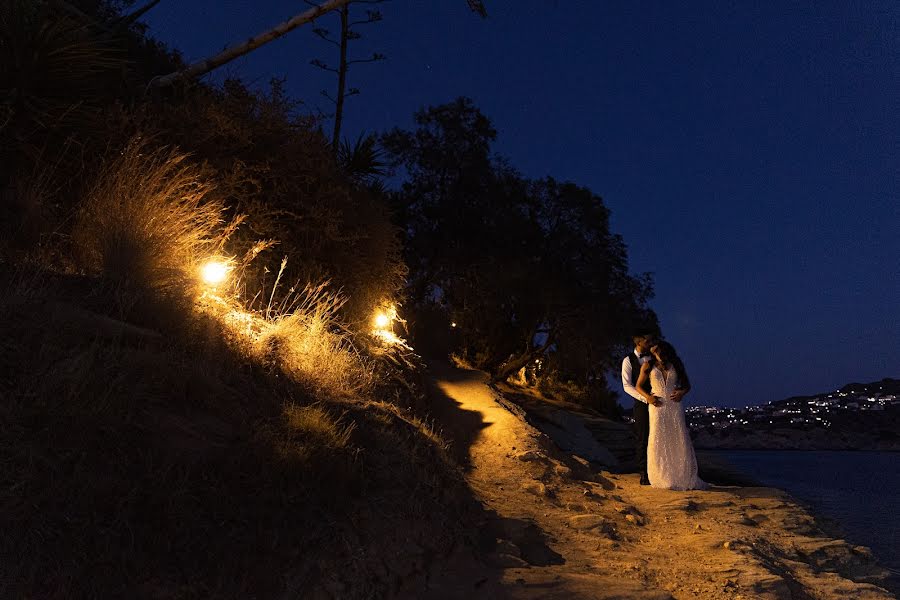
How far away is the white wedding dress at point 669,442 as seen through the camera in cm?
942

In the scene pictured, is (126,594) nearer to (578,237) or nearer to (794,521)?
(794,521)

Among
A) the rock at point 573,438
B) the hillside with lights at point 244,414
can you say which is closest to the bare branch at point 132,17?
the hillside with lights at point 244,414

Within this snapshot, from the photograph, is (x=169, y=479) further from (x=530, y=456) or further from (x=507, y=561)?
(x=530, y=456)

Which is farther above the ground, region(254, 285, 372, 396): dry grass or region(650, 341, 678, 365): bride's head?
region(650, 341, 678, 365): bride's head

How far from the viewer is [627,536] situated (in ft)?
22.3

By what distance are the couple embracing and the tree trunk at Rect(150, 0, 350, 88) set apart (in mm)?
7167

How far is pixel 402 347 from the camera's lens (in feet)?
38.1

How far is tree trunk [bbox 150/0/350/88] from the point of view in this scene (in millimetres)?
10664

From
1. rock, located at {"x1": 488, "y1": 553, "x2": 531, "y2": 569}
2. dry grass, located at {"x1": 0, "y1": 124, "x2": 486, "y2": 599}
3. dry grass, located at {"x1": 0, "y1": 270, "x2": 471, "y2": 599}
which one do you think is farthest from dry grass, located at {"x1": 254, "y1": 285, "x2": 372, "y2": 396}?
rock, located at {"x1": 488, "y1": 553, "x2": 531, "y2": 569}

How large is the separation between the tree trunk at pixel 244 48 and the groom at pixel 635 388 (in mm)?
6894

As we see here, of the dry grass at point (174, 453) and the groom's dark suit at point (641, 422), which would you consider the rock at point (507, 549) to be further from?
the groom's dark suit at point (641, 422)

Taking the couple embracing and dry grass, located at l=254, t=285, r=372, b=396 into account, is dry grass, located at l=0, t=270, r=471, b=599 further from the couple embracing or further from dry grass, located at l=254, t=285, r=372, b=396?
the couple embracing

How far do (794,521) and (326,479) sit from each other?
617 centimetres

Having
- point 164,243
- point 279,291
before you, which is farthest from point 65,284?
point 279,291
